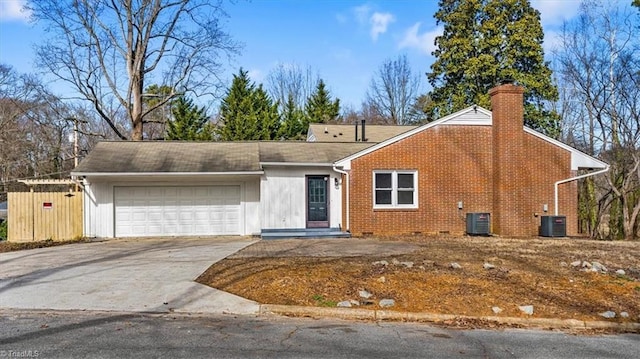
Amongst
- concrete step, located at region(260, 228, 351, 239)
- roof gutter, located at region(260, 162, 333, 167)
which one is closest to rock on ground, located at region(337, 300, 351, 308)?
concrete step, located at region(260, 228, 351, 239)

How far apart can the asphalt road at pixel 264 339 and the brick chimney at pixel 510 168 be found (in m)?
10.9

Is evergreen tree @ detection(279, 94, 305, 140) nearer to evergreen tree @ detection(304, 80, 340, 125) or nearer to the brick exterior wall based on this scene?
evergreen tree @ detection(304, 80, 340, 125)

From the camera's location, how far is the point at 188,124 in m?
34.5

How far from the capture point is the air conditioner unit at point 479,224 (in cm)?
1700

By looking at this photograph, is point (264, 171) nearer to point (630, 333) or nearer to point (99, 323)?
point (99, 323)

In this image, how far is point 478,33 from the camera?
3206 cm

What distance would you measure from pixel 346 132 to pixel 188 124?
12774 millimetres

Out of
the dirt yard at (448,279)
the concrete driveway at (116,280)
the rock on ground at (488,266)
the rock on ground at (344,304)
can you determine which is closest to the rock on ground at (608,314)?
the dirt yard at (448,279)

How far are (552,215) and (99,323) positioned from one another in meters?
15.4

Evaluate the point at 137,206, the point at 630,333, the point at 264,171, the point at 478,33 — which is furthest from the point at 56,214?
the point at 478,33

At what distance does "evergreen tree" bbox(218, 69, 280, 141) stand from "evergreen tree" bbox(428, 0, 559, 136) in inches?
475

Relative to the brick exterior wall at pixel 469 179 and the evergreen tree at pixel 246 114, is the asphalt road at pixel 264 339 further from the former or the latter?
the evergreen tree at pixel 246 114

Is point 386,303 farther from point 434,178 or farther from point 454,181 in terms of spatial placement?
point 454,181

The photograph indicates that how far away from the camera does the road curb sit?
22.4 ft
